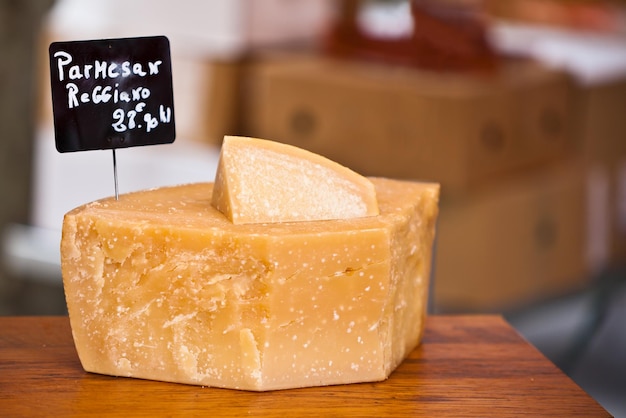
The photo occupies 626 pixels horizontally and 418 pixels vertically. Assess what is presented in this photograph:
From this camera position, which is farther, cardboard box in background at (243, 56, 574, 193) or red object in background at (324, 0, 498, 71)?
red object in background at (324, 0, 498, 71)

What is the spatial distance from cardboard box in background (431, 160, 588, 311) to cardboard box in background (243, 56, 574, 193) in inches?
3.0

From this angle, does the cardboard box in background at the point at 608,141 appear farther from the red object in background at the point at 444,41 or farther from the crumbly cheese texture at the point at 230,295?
the crumbly cheese texture at the point at 230,295

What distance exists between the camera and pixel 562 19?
3791 millimetres

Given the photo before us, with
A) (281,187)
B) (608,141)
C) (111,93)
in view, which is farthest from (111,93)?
(608,141)

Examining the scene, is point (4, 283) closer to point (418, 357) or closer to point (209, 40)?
point (209, 40)

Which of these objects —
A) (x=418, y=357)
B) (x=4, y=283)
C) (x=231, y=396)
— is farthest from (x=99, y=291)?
(x=4, y=283)

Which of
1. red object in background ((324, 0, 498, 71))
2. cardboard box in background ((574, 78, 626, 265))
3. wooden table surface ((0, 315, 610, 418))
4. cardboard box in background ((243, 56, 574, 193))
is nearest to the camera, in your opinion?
wooden table surface ((0, 315, 610, 418))

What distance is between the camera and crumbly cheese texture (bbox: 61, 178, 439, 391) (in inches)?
47.3

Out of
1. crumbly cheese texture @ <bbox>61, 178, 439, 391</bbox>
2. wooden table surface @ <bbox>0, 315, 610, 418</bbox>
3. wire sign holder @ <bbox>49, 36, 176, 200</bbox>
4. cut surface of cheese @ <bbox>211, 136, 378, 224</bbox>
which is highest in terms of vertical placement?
wire sign holder @ <bbox>49, 36, 176, 200</bbox>

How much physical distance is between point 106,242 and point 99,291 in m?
0.07

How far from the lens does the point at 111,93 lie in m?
1.29

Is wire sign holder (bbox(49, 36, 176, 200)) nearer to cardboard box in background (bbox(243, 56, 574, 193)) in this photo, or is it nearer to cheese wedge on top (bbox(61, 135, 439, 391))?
cheese wedge on top (bbox(61, 135, 439, 391))

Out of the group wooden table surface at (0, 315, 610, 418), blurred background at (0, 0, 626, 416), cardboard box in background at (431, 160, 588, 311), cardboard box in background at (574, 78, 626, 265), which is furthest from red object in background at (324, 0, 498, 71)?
wooden table surface at (0, 315, 610, 418)

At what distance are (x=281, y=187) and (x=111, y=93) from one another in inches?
10.0
